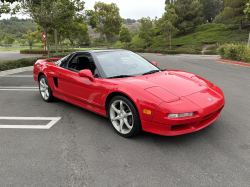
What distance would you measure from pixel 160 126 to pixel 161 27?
135 feet

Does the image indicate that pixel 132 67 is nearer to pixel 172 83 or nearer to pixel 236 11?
pixel 172 83

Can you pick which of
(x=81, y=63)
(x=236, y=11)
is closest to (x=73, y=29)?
(x=81, y=63)

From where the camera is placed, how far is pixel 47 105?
16.3 feet

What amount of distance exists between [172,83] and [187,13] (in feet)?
171

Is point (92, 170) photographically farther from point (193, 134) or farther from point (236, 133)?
point (236, 133)

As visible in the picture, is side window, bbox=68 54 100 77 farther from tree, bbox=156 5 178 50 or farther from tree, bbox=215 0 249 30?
tree, bbox=215 0 249 30

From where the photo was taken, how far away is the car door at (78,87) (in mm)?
3555

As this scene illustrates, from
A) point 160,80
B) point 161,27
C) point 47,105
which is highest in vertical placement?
point 161,27

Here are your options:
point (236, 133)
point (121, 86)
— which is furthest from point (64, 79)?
point (236, 133)

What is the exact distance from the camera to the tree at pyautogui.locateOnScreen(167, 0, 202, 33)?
49156 mm

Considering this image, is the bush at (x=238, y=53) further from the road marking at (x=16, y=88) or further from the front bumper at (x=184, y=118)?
the road marking at (x=16, y=88)

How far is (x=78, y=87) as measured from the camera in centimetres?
392

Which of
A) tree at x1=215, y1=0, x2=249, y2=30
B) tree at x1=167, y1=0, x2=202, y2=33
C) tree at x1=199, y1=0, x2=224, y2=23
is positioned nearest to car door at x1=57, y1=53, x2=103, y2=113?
tree at x1=215, y1=0, x2=249, y2=30

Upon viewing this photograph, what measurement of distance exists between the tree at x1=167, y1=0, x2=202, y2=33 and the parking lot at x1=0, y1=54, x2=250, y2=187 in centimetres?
5007
